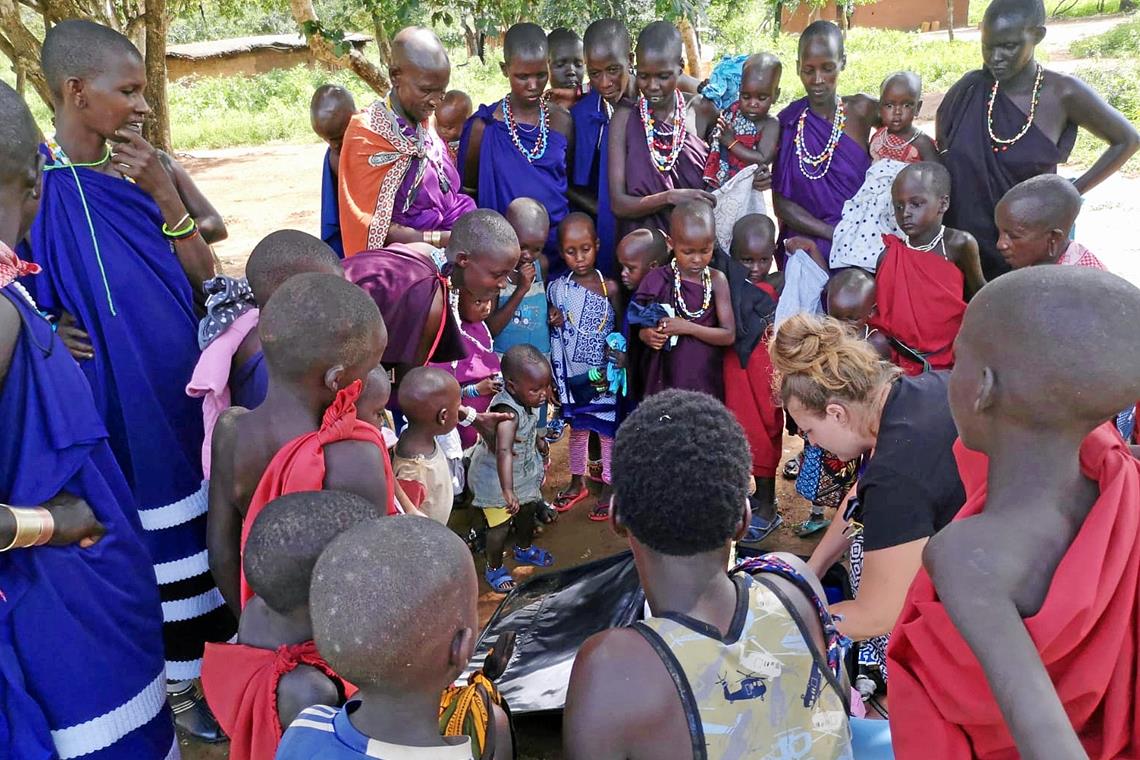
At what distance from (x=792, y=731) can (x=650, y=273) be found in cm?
276

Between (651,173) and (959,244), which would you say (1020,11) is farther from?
(651,173)

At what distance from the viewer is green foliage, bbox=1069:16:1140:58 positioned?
1594 centimetres

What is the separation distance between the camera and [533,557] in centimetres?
412

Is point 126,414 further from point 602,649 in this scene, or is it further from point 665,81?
point 665,81

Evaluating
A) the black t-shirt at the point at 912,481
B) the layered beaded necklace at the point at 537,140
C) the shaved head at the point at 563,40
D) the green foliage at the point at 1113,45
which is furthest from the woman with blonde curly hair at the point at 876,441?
the green foliage at the point at 1113,45

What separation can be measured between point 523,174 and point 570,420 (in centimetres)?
127

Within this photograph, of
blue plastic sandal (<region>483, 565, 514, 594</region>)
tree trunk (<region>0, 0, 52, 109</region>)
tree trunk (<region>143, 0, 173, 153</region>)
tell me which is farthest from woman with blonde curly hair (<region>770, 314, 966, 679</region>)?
tree trunk (<region>0, 0, 52, 109</region>)

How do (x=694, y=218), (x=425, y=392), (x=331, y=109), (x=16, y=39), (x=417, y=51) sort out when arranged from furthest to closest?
(x=16, y=39) → (x=331, y=109) → (x=694, y=218) → (x=417, y=51) → (x=425, y=392)

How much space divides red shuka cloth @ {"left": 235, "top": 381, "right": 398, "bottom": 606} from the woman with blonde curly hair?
126 centimetres

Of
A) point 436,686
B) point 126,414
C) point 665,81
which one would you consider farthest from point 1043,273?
point 665,81

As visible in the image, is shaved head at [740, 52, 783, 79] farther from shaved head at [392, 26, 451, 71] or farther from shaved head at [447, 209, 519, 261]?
shaved head at [447, 209, 519, 261]

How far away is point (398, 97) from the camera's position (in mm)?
3906

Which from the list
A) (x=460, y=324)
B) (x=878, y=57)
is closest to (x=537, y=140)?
(x=460, y=324)

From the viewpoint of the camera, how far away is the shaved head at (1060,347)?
54.1 inches
